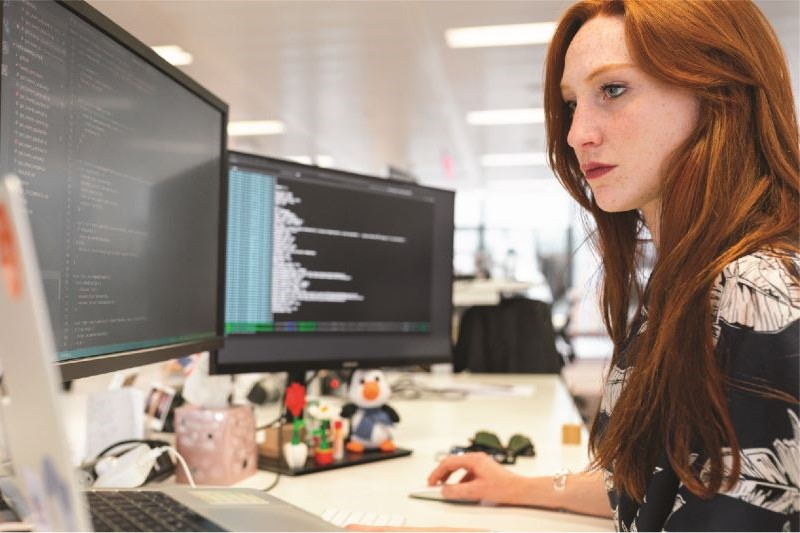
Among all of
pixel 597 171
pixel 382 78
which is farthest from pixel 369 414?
pixel 382 78

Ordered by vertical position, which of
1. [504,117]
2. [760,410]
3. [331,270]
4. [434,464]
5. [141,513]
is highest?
[504,117]

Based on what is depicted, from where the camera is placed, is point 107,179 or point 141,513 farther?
point 107,179

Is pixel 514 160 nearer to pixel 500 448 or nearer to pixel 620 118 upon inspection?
pixel 500 448

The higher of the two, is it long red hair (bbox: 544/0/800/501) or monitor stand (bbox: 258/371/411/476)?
long red hair (bbox: 544/0/800/501)

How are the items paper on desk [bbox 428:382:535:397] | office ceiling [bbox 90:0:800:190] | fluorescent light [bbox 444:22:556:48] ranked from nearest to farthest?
paper on desk [bbox 428:382:535:397] < office ceiling [bbox 90:0:800:190] < fluorescent light [bbox 444:22:556:48]

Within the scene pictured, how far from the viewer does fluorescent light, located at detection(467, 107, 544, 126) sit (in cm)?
634

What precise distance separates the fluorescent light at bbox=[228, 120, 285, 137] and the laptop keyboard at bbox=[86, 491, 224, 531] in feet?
19.8

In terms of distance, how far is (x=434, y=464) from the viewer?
1.26 meters

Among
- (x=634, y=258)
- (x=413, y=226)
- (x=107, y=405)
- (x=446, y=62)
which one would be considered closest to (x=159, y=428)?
(x=107, y=405)

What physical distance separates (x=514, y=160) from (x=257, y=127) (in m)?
3.69

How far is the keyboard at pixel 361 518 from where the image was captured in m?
0.86

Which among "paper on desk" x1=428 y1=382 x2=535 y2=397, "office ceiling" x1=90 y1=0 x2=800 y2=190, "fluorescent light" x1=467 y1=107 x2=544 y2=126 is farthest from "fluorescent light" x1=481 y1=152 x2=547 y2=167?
"paper on desk" x1=428 y1=382 x2=535 y2=397

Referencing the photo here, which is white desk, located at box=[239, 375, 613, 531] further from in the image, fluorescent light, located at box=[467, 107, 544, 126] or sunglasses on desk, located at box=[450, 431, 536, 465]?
fluorescent light, located at box=[467, 107, 544, 126]

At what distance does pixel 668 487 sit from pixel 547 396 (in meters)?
1.42
